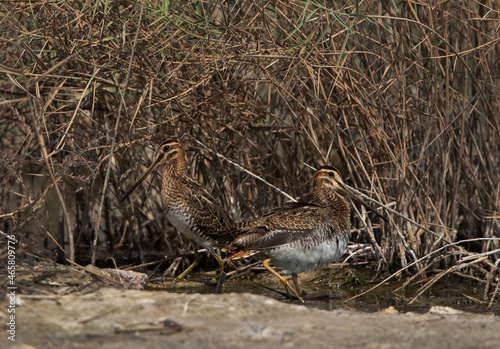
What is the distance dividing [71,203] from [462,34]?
13.6 ft

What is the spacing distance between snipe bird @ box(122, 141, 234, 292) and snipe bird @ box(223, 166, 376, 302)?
260 mm

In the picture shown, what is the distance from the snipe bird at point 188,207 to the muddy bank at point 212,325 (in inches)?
92.1

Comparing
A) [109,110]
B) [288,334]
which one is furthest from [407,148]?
[288,334]

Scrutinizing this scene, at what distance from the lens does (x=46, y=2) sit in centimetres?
580

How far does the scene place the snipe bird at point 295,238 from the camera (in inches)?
235

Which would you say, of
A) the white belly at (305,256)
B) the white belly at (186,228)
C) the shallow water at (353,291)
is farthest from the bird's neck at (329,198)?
the white belly at (186,228)

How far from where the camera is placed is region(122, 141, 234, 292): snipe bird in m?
6.51

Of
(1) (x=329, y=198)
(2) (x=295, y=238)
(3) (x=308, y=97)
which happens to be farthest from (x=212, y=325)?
(3) (x=308, y=97)

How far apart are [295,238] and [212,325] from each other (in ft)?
8.05

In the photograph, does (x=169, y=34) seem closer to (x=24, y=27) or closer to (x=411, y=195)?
(x=24, y=27)

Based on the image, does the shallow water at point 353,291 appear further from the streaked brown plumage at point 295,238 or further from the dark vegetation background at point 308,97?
the streaked brown plumage at point 295,238

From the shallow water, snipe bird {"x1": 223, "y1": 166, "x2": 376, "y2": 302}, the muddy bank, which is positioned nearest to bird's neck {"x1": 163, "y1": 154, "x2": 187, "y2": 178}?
snipe bird {"x1": 223, "y1": 166, "x2": 376, "y2": 302}

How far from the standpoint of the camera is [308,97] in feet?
21.5

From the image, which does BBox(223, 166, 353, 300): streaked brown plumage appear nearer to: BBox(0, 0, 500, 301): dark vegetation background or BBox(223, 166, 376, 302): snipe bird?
BBox(223, 166, 376, 302): snipe bird
